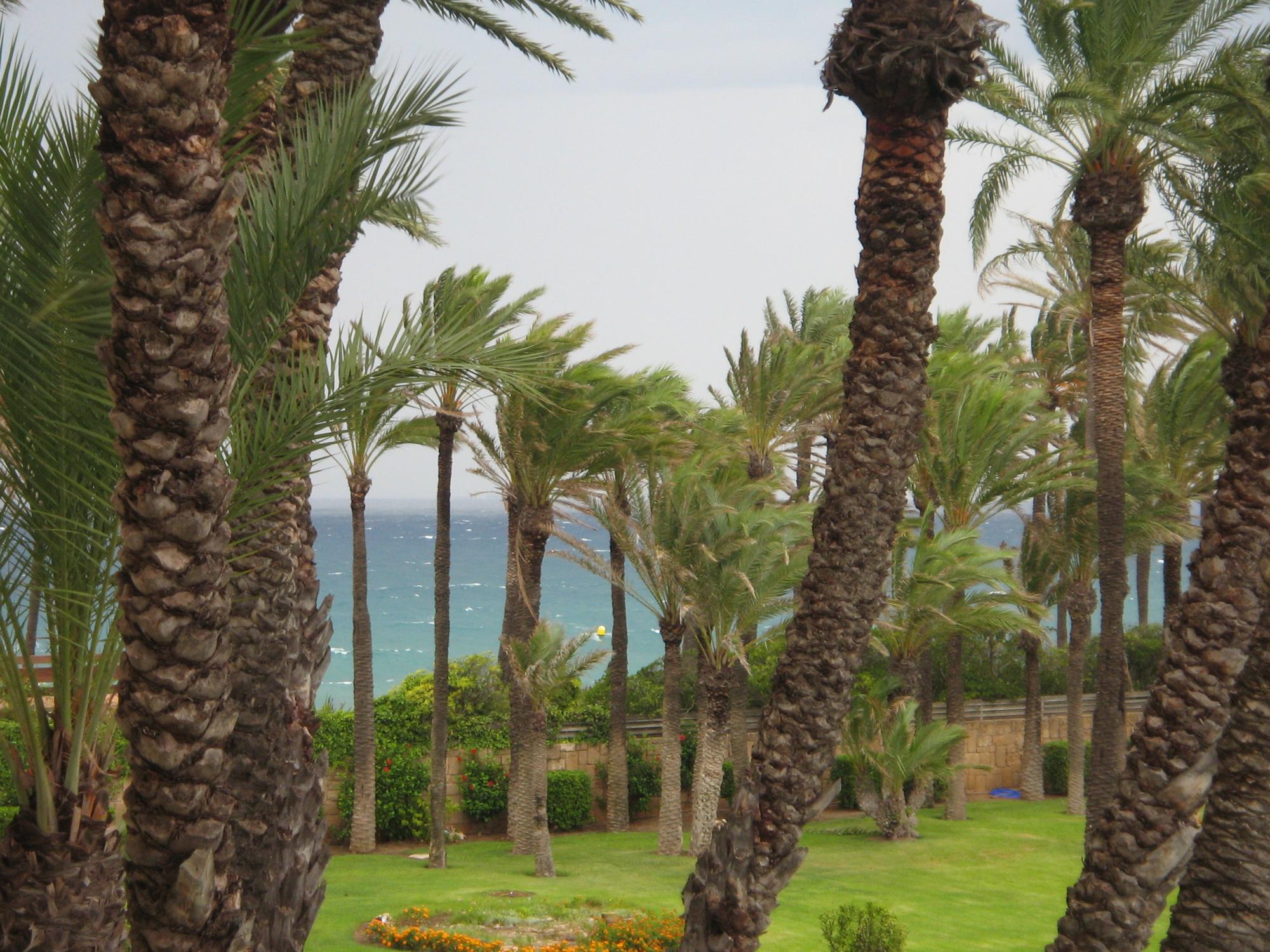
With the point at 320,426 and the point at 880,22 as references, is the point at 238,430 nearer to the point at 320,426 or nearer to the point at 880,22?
the point at 320,426

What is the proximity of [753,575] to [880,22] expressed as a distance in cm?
1373

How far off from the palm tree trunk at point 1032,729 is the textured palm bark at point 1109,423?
9061 mm

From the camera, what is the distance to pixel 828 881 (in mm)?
19406

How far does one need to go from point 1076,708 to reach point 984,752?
460 cm

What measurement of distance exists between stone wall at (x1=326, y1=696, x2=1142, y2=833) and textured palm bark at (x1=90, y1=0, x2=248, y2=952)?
63.7ft

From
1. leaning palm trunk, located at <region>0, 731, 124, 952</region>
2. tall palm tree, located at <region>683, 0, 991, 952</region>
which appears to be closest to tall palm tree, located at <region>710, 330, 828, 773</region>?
tall palm tree, located at <region>683, 0, 991, 952</region>

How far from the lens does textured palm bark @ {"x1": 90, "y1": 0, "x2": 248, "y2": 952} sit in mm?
4293

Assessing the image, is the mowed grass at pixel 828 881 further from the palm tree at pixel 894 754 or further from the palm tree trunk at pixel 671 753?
the palm tree at pixel 894 754

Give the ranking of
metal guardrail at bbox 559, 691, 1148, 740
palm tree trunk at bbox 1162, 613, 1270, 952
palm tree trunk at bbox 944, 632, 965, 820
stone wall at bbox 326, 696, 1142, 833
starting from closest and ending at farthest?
palm tree trunk at bbox 1162, 613, 1270, 952 → stone wall at bbox 326, 696, 1142, 833 → palm tree trunk at bbox 944, 632, 965, 820 → metal guardrail at bbox 559, 691, 1148, 740

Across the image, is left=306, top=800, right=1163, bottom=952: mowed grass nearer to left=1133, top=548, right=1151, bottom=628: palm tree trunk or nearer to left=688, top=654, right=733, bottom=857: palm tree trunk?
left=688, top=654, right=733, bottom=857: palm tree trunk

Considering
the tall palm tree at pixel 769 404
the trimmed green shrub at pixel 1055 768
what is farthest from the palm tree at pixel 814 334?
the trimmed green shrub at pixel 1055 768

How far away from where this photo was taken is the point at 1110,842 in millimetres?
7531

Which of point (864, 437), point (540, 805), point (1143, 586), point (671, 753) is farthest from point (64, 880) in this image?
point (1143, 586)

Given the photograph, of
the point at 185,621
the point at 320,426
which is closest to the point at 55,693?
the point at 185,621
